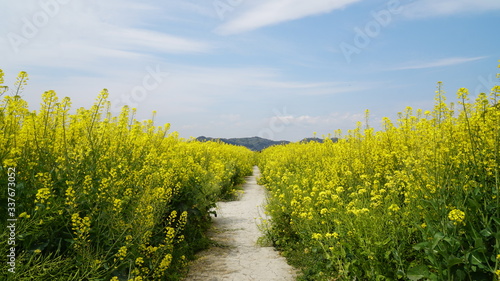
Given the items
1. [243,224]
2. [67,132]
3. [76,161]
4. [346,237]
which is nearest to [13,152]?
[76,161]

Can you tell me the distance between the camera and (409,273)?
3078mm

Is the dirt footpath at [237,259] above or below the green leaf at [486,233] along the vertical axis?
below

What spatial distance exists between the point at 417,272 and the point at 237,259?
10.9 ft

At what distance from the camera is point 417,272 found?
3.06 m

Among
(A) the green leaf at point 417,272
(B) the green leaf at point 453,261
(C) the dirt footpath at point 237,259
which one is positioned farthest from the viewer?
(C) the dirt footpath at point 237,259

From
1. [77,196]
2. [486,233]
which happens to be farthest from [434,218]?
[77,196]

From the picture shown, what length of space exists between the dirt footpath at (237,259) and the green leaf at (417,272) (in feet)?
7.05

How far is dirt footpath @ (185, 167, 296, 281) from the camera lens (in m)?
5.04

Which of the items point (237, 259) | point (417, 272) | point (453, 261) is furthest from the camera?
point (237, 259)

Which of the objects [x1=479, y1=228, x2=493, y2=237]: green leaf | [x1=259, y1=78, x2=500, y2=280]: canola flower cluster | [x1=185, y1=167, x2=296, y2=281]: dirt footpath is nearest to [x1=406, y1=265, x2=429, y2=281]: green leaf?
[x1=259, y1=78, x2=500, y2=280]: canola flower cluster

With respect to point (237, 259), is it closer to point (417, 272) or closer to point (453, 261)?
point (417, 272)

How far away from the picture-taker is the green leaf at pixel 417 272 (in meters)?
3.01

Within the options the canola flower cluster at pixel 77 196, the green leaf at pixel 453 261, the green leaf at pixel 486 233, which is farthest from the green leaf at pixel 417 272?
the canola flower cluster at pixel 77 196

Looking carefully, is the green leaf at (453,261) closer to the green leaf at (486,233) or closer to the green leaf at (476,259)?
the green leaf at (476,259)
